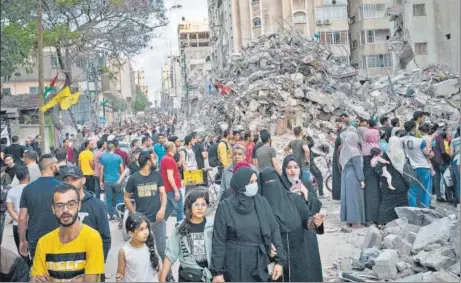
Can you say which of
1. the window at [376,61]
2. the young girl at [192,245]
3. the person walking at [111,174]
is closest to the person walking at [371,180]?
the person walking at [111,174]

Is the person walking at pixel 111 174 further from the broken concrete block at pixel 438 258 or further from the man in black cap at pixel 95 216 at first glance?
the broken concrete block at pixel 438 258

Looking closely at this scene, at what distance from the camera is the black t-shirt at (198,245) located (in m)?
4.48

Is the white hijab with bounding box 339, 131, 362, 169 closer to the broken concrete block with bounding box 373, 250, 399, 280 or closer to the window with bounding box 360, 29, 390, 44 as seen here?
the broken concrete block with bounding box 373, 250, 399, 280

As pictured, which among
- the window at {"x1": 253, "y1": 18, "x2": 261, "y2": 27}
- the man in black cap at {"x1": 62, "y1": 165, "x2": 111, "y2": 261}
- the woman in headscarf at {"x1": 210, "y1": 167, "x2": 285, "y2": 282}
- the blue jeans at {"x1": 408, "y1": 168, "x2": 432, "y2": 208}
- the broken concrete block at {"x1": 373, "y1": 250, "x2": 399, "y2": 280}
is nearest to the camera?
the woman in headscarf at {"x1": 210, "y1": 167, "x2": 285, "y2": 282}

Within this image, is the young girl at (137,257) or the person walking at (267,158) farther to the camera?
the person walking at (267,158)

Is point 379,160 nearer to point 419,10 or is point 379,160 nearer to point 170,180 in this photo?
point 170,180

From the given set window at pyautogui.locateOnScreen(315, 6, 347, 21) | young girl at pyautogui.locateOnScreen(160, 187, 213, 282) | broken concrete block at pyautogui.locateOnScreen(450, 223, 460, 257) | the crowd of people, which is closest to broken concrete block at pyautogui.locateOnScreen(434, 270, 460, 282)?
broken concrete block at pyautogui.locateOnScreen(450, 223, 460, 257)

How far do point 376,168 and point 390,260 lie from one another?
279 centimetres

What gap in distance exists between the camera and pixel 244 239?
4.47 meters

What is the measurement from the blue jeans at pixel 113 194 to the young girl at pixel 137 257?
232 inches

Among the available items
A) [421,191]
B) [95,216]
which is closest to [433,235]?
[421,191]

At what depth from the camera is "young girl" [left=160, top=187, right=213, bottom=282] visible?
446 cm

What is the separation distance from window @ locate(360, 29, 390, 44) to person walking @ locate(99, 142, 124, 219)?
3709 centimetres

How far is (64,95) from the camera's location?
13.9m
